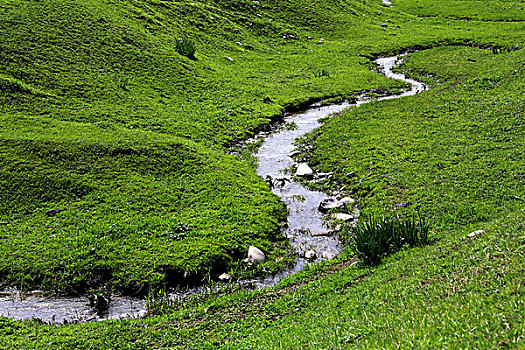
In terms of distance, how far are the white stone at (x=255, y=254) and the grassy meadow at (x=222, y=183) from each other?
423 millimetres

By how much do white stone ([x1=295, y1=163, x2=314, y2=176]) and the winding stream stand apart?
65cm

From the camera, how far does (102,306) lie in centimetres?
1255

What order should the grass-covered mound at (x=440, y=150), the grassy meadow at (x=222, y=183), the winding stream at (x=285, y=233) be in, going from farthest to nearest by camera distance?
the grass-covered mound at (x=440, y=150) → the winding stream at (x=285, y=233) → the grassy meadow at (x=222, y=183)

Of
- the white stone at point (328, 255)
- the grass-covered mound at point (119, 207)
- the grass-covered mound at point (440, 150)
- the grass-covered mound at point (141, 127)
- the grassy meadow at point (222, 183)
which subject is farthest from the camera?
the grass-covered mound at point (440, 150)

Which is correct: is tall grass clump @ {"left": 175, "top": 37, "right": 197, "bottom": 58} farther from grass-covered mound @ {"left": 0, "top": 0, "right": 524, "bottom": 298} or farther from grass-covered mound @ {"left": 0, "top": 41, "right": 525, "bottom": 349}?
grass-covered mound @ {"left": 0, "top": 41, "right": 525, "bottom": 349}

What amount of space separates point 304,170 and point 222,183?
507 centimetres

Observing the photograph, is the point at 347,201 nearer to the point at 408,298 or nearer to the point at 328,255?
the point at 328,255

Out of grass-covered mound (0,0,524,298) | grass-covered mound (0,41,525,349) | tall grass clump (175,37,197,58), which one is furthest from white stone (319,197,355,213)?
tall grass clump (175,37,197,58)

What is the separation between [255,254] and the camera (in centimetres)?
1488

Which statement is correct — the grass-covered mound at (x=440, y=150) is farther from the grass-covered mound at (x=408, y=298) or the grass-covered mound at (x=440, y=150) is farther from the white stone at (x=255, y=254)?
A: the white stone at (x=255, y=254)

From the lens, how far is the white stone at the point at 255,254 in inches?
580

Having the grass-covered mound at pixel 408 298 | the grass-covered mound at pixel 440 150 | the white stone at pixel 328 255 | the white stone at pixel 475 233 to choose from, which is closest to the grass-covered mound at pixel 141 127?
the grass-covered mound at pixel 440 150

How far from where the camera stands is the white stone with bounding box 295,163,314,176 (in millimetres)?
21812

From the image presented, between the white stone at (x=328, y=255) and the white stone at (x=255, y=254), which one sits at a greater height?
the white stone at (x=328, y=255)
